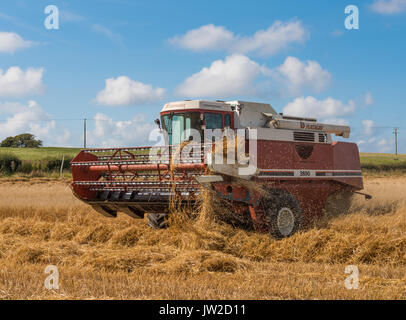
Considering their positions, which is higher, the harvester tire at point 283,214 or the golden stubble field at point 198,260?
the harvester tire at point 283,214

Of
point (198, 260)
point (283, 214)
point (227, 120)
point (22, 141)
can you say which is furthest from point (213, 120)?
point (22, 141)

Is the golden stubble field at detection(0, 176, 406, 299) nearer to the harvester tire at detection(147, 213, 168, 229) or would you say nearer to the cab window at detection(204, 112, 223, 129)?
the harvester tire at detection(147, 213, 168, 229)

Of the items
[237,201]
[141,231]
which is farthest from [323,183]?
[141,231]

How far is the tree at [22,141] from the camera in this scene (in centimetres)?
4972

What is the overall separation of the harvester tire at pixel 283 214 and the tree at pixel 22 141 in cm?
4431

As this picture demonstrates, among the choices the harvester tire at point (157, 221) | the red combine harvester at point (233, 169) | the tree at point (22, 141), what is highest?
the tree at point (22, 141)

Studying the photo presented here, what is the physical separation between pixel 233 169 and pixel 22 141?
154ft

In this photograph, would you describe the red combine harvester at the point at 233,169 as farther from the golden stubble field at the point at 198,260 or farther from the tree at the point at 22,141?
the tree at the point at 22,141

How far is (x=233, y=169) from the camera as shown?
7762 mm

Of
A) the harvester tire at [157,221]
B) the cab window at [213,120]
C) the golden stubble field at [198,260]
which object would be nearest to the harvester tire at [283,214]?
the golden stubble field at [198,260]

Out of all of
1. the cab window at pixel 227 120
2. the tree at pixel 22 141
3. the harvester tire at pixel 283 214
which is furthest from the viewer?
the tree at pixel 22 141

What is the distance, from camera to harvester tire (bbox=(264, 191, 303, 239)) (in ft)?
26.8

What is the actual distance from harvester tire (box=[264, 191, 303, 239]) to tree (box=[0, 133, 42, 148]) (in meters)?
44.3
